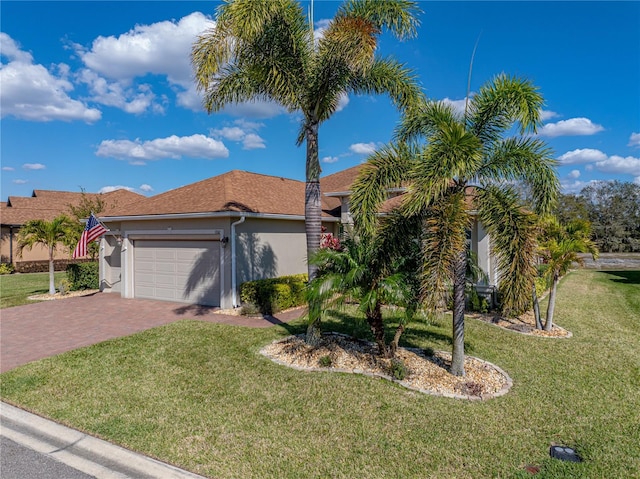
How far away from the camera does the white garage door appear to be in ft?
43.0

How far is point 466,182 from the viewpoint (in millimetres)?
6320

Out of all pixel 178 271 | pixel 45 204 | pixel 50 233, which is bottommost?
pixel 178 271

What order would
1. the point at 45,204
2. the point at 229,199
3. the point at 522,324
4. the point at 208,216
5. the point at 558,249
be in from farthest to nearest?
the point at 45,204 < the point at 229,199 < the point at 208,216 < the point at 522,324 < the point at 558,249

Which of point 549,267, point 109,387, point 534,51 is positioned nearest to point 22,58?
point 109,387

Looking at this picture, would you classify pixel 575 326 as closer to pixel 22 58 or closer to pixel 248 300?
pixel 248 300

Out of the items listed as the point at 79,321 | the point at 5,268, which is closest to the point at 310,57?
the point at 79,321

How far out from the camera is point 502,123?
6504mm

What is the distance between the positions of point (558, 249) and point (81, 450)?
10799 mm

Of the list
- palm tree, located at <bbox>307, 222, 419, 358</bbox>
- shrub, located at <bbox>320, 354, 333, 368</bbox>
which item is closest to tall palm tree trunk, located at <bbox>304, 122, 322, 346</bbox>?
shrub, located at <bbox>320, 354, 333, 368</bbox>

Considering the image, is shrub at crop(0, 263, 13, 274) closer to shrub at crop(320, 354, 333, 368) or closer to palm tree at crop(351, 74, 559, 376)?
shrub at crop(320, 354, 333, 368)

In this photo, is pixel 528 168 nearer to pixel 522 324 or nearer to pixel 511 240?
pixel 511 240

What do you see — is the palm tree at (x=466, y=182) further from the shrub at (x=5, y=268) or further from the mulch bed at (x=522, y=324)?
the shrub at (x=5, y=268)

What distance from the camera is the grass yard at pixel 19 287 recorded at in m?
14.8

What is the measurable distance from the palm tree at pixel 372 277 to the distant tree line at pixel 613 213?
1812 inches
